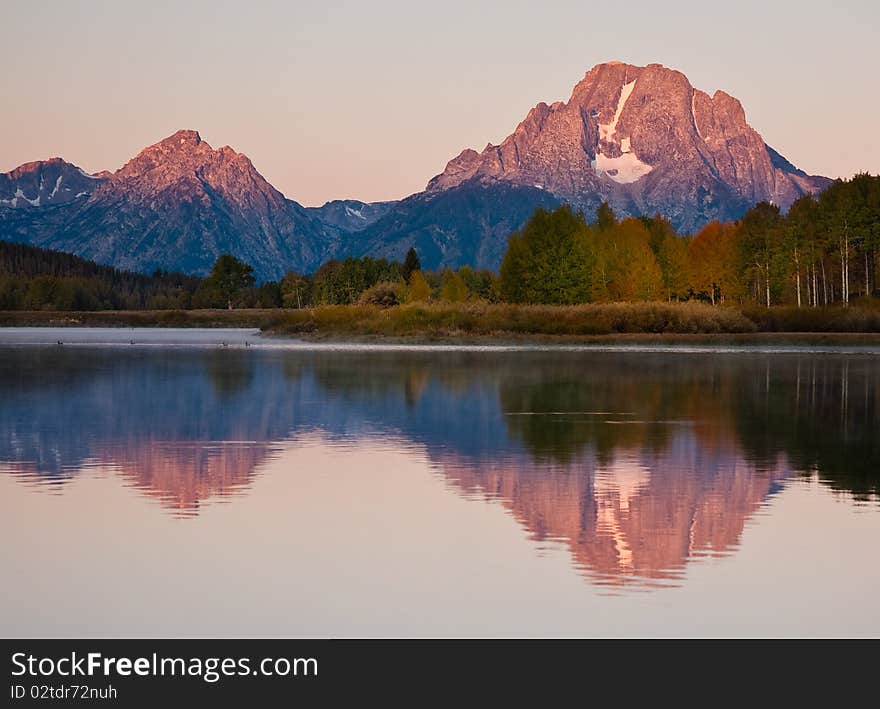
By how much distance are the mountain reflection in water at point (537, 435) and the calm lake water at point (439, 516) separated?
11 cm

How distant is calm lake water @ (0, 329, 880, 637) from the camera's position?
14.5 m

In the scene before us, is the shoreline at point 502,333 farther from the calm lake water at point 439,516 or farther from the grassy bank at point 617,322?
the calm lake water at point 439,516

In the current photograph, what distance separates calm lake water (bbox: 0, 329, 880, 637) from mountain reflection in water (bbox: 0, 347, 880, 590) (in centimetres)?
11

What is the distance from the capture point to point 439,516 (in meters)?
20.5

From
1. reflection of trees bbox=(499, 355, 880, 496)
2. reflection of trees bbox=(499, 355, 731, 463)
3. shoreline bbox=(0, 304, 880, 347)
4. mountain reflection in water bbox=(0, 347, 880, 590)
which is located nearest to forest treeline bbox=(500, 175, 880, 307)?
shoreline bbox=(0, 304, 880, 347)

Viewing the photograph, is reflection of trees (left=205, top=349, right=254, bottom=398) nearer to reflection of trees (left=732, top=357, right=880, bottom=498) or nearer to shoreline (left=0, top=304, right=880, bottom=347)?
reflection of trees (left=732, top=357, right=880, bottom=498)

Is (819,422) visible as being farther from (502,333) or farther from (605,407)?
(502,333)

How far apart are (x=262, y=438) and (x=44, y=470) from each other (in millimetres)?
7221

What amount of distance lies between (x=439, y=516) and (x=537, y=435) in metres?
11.6

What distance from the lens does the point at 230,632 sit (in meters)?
13.6

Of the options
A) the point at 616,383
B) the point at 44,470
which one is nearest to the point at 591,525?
the point at 44,470

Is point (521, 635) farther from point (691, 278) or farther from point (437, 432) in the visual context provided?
point (691, 278)

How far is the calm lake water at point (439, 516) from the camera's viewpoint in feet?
47.4
